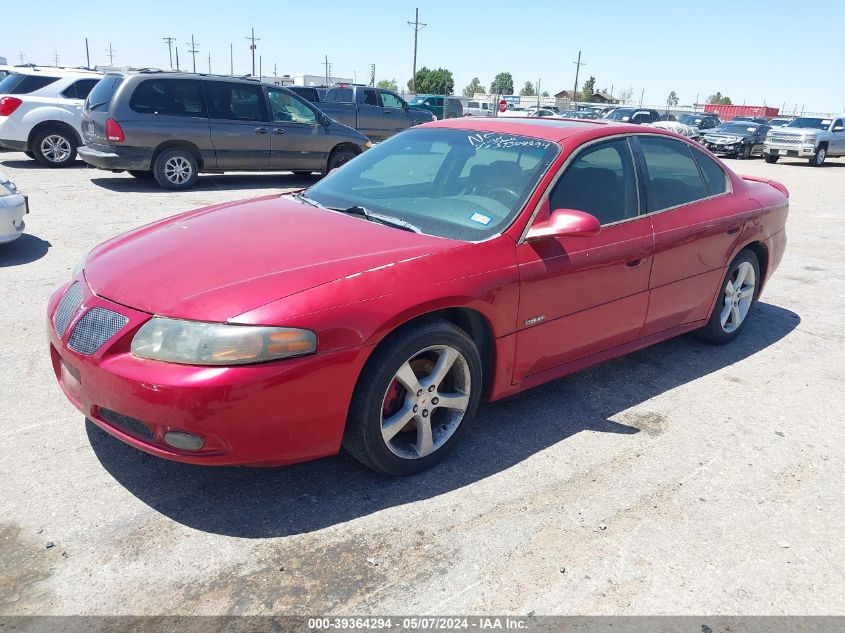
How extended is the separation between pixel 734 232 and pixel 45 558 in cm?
447

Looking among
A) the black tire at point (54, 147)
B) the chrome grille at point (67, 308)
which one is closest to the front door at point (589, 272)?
the chrome grille at point (67, 308)

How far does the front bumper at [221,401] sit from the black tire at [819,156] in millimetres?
26066

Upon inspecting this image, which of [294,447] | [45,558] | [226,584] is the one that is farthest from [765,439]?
[45,558]

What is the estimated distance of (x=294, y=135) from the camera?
1208 centimetres

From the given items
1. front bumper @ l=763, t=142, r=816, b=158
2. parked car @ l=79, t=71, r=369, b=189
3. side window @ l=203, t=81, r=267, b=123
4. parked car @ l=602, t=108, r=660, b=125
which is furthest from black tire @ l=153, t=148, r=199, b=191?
front bumper @ l=763, t=142, r=816, b=158

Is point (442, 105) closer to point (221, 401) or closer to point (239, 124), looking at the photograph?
point (239, 124)

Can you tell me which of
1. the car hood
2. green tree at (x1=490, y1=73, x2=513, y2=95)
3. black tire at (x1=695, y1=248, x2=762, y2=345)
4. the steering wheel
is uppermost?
green tree at (x1=490, y1=73, x2=513, y2=95)

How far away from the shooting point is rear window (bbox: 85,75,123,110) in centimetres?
1078

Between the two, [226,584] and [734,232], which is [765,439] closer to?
[734,232]

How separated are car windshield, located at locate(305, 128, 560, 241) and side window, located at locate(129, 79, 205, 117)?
7.55 m

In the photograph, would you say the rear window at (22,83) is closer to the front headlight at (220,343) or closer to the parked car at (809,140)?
the front headlight at (220,343)

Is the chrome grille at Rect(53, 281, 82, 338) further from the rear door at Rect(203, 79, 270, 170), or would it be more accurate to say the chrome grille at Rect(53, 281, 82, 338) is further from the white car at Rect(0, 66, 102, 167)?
the white car at Rect(0, 66, 102, 167)

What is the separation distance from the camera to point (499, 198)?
12.1 feet

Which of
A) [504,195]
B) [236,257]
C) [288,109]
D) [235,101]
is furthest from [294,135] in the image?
[236,257]
